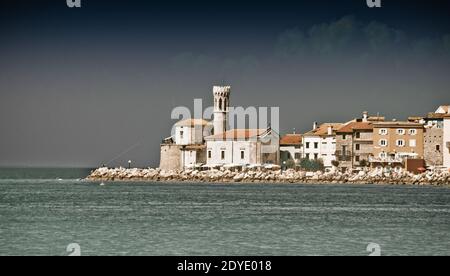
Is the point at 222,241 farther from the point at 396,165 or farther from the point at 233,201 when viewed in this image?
the point at 396,165

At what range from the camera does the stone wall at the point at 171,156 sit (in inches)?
3024

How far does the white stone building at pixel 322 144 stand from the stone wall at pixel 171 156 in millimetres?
9663

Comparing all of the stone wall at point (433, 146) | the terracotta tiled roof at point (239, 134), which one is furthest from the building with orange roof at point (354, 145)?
the terracotta tiled roof at point (239, 134)

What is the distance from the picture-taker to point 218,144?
243 ft

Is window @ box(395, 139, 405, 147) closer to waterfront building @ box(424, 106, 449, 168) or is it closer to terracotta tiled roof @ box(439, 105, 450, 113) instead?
waterfront building @ box(424, 106, 449, 168)

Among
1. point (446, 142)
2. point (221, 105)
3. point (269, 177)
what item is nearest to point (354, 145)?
point (269, 177)

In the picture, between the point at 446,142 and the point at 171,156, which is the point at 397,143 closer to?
→ the point at 446,142

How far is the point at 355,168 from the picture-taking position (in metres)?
68.7

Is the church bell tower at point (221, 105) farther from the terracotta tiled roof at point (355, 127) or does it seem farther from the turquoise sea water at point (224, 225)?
the turquoise sea water at point (224, 225)

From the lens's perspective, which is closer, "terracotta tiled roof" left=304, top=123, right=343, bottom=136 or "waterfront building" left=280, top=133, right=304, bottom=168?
"terracotta tiled roof" left=304, top=123, right=343, bottom=136

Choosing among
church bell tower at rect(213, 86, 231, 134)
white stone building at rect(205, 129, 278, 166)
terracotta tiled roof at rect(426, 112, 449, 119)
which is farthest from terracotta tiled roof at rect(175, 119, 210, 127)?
terracotta tiled roof at rect(426, 112, 449, 119)

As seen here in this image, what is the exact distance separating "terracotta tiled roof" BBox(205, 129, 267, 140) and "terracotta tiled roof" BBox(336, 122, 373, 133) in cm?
669

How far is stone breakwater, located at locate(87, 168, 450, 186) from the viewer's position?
205 feet

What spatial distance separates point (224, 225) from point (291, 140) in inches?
1837
